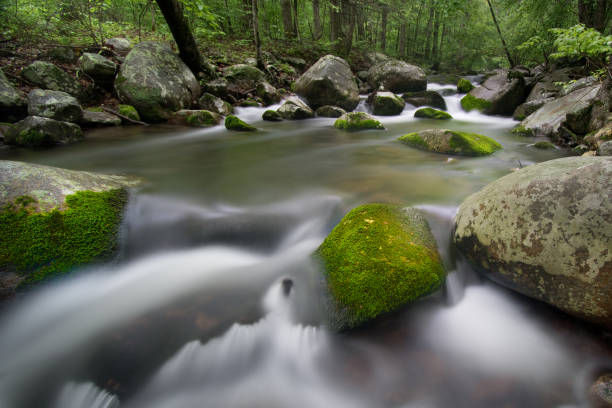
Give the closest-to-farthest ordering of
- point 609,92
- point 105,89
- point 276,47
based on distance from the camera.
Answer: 1. point 609,92
2. point 105,89
3. point 276,47

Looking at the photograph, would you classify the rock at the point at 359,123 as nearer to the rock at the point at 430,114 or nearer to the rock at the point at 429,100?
the rock at the point at 430,114

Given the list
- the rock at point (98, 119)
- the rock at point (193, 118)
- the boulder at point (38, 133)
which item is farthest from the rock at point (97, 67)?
the boulder at point (38, 133)

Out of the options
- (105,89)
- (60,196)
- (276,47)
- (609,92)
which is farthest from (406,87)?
(60,196)

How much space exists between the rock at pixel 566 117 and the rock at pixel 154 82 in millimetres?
9553

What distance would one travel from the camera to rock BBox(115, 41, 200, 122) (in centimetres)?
761

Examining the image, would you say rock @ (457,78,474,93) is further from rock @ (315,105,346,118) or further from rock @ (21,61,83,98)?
rock @ (21,61,83,98)

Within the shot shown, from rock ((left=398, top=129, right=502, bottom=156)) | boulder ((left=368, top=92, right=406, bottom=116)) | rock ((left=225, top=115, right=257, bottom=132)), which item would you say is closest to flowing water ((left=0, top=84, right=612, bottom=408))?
rock ((left=398, top=129, right=502, bottom=156))

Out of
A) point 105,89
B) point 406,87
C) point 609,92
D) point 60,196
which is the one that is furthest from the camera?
point 406,87

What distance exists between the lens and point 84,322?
85.2 inches

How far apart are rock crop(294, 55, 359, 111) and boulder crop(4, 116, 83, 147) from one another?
7210 millimetres

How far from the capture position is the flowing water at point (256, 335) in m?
1.74

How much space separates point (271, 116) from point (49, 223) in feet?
24.8

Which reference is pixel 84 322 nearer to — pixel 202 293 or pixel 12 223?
pixel 202 293

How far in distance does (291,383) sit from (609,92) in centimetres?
750
